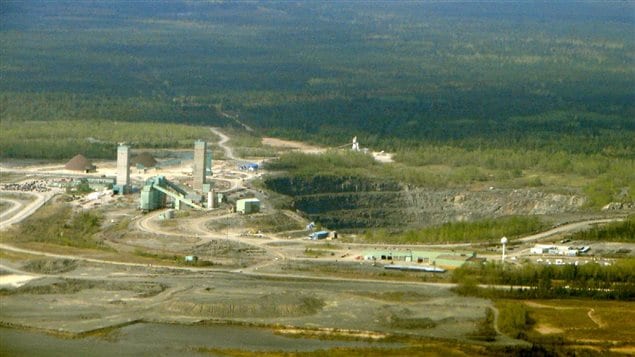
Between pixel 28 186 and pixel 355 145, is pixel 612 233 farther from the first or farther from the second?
pixel 355 145

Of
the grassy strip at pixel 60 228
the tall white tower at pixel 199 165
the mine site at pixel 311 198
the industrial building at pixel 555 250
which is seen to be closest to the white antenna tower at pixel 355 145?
the mine site at pixel 311 198

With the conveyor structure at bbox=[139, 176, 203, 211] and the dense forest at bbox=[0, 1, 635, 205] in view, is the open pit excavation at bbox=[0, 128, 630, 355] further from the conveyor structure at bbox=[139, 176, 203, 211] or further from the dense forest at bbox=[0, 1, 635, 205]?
the dense forest at bbox=[0, 1, 635, 205]

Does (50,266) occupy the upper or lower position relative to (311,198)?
lower

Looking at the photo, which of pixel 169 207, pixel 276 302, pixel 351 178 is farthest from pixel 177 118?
pixel 276 302

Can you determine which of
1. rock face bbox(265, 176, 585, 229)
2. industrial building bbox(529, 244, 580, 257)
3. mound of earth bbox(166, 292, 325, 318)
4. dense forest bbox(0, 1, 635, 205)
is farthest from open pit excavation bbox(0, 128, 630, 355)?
dense forest bbox(0, 1, 635, 205)

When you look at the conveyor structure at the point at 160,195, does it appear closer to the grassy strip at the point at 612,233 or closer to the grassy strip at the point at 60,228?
the grassy strip at the point at 60,228

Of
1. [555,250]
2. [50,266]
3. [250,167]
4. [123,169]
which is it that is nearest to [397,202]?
[250,167]

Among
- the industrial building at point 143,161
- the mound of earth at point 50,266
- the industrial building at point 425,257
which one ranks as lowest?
the mound of earth at point 50,266

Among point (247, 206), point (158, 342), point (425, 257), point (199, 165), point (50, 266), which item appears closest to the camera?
point (158, 342)
